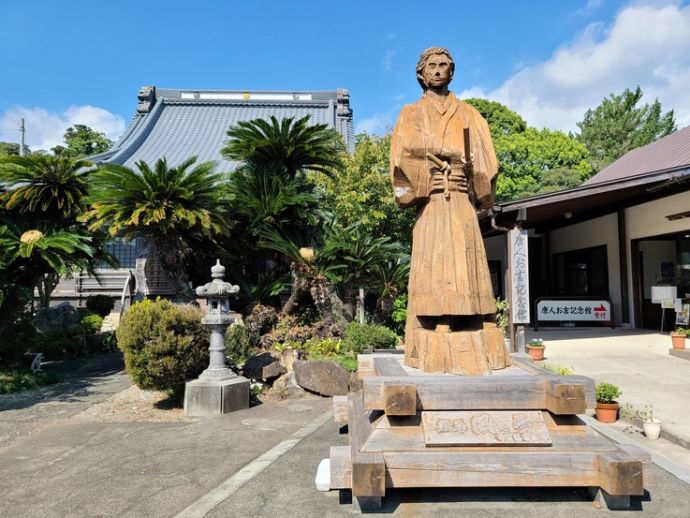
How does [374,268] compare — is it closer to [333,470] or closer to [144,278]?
[333,470]

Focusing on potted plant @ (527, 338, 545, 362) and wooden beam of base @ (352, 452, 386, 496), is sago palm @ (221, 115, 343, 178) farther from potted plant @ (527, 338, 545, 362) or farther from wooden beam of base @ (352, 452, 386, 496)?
wooden beam of base @ (352, 452, 386, 496)

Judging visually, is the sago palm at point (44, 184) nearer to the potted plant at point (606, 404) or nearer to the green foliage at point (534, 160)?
the potted plant at point (606, 404)

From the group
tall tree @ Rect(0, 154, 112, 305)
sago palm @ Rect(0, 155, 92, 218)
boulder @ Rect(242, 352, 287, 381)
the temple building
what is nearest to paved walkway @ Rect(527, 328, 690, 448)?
boulder @ Rect(242, 352, 287, 381)

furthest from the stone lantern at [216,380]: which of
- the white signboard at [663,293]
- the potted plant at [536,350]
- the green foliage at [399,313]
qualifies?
the white signboard at [663,293]

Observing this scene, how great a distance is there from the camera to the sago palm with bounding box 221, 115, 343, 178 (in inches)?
390

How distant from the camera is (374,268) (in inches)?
360

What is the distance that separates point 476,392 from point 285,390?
188 inches

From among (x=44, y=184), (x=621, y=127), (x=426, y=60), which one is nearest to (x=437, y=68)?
(x=426, y=60)

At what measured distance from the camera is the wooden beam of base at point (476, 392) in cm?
337

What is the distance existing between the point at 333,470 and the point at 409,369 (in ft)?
3.66

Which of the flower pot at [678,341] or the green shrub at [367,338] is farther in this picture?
the flower pot at [678,341]

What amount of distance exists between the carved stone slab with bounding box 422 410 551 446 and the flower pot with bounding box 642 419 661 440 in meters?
2.41

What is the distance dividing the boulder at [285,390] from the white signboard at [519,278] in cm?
470

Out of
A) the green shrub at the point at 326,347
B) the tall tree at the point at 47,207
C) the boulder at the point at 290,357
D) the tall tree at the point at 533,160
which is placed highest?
the tall tree at the point at 533,160
